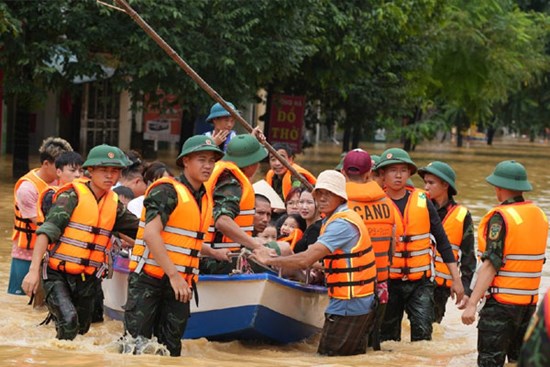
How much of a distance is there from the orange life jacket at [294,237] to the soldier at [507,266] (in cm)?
209

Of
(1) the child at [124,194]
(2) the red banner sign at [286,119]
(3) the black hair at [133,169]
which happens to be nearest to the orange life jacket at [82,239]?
(1) the child at [124,194]

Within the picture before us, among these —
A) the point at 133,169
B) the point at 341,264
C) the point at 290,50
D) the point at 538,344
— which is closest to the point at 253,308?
the point at 341,264

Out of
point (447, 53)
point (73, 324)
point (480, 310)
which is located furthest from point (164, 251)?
point (447, 53)

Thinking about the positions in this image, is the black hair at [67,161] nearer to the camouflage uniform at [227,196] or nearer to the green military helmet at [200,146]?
the camouflage uniform at [227,196]

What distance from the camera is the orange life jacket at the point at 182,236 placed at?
7594mm

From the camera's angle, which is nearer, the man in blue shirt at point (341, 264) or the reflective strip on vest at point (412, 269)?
the man in blue shirt at point (341, 264)

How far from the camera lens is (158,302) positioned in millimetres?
7793

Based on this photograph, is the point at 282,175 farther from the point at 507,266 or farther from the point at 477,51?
the point at 477,51

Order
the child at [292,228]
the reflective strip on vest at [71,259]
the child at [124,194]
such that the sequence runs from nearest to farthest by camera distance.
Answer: the reflective strip on vest at [71,259] < the child at [292,228] < the child at [124,194]

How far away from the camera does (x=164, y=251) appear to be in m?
7.47

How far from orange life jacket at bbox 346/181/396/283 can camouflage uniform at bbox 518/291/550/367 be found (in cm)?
549

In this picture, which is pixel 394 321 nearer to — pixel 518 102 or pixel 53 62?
pixel 53 62

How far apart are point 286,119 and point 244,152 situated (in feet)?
83.1

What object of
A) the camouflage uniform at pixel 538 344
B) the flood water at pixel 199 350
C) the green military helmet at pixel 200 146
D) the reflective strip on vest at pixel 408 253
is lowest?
the flood water at pixel 199 350
